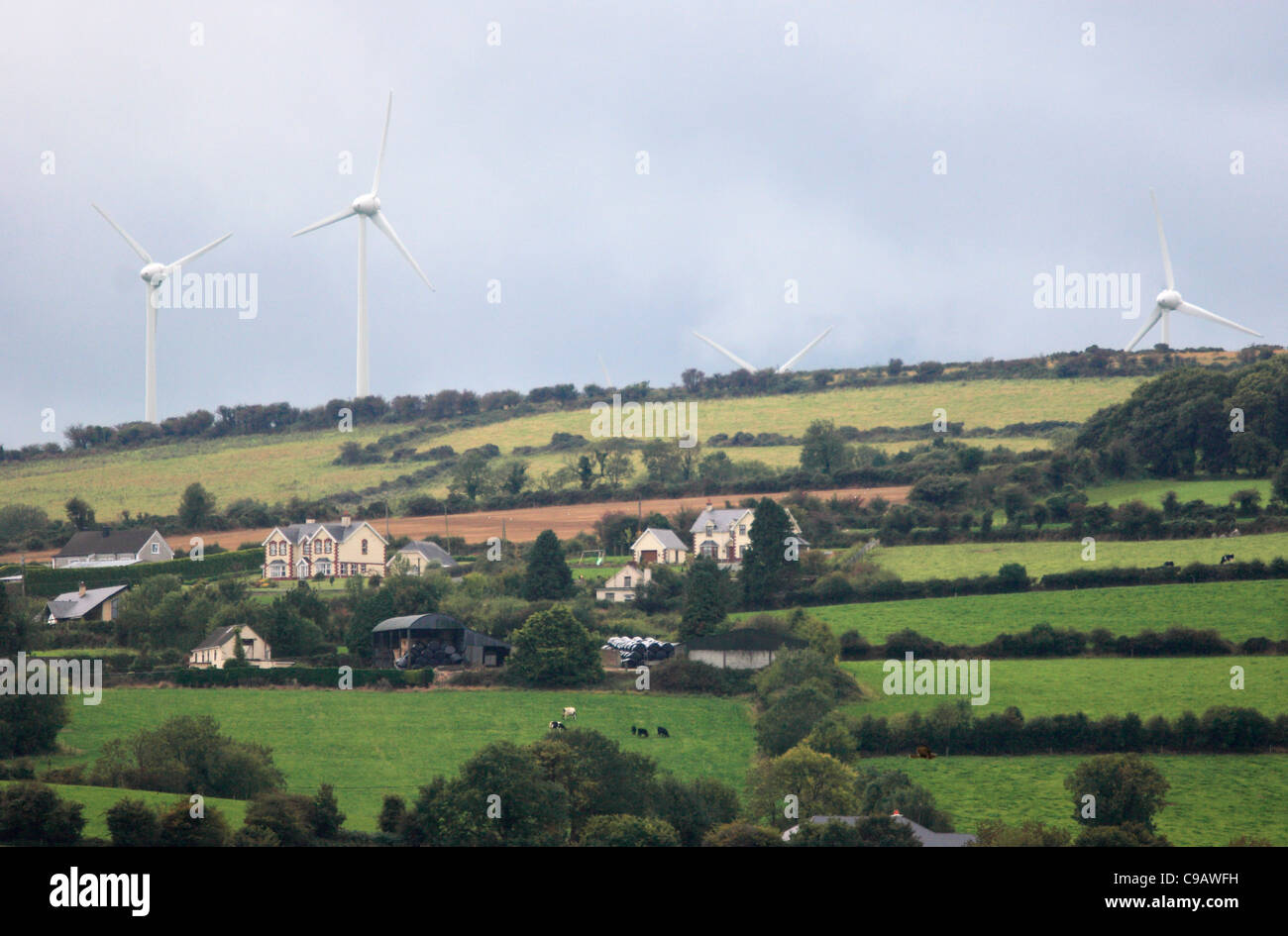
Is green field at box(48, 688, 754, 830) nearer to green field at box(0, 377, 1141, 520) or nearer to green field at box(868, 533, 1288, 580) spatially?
green field at box(868, 533, 1288, 580)

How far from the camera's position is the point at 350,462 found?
13488 cm

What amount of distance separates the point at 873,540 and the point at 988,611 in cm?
1648

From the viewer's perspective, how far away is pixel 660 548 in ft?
283

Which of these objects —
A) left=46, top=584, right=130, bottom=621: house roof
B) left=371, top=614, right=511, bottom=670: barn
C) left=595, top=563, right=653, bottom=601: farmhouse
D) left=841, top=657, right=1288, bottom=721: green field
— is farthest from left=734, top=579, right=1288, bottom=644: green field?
left=46, top=584, right=130, bottom=621: house roof

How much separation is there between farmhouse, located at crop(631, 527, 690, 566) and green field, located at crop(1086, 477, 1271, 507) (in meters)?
25.3

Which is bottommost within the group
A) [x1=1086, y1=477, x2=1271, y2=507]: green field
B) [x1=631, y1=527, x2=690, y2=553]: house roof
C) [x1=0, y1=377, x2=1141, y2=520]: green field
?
[x1=631, y1=527, x2=690, y2=553]: house roof

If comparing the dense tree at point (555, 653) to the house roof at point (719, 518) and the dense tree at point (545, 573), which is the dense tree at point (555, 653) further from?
the house roof at point (719, 518)

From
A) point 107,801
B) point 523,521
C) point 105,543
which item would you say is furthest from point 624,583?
point 107,801

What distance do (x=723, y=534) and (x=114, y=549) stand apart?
40800mm

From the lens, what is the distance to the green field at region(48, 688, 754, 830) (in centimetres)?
4525

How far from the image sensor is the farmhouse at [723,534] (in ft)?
283

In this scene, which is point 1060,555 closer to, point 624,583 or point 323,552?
point 624,583

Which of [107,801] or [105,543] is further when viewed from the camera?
[105,543]

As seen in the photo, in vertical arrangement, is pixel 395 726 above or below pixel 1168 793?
above
